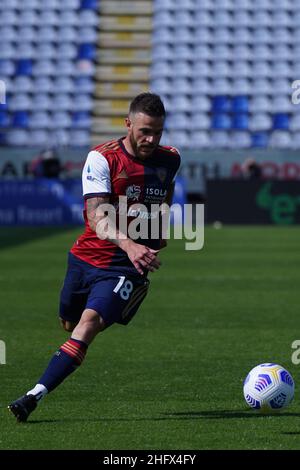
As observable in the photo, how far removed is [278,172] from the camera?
29641 millimetres

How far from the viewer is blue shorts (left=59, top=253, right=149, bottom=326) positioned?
6.67m

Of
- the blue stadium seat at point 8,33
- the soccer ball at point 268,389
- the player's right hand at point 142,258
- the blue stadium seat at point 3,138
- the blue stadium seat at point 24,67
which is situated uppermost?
the blue stadium seat at point 8,33

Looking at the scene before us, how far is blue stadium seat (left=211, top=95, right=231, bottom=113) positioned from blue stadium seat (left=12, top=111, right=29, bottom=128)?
5.99 metres

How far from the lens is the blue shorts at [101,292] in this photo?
6.67 meters

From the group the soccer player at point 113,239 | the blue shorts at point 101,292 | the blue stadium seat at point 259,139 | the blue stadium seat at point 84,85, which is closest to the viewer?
the soccer player at point 113,239

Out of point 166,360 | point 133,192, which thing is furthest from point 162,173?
point 166,360

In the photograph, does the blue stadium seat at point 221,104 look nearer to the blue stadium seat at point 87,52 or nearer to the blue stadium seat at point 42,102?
the blue stadium seat at point 87,52

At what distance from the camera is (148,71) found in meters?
34.8

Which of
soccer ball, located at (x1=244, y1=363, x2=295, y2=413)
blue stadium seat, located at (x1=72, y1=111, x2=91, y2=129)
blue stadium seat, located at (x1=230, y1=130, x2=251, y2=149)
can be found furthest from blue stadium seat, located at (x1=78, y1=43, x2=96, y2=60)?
soccer ball, located at (x1=244, y1=363, x2=295, y2=413)

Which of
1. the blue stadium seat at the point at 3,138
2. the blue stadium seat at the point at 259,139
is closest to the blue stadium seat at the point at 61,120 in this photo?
the blue stadium seat at the point at 3,138

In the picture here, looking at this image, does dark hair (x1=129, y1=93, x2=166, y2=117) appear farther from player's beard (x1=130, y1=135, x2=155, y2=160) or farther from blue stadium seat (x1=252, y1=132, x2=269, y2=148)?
blue stadium seat (x1=252, y1=132, x2=269, y2=148)

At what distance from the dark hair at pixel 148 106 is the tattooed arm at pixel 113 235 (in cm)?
60
